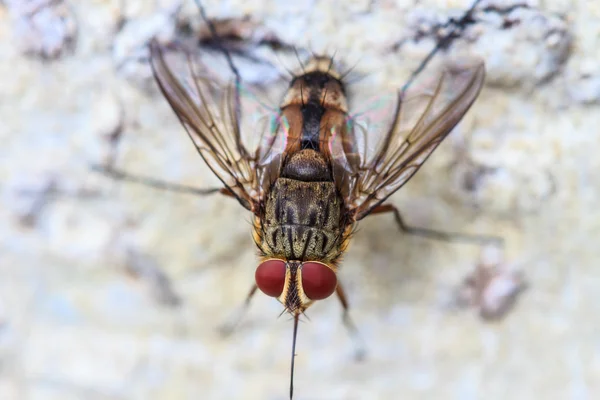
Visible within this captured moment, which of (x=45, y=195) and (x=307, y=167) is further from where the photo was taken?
(x=45, y=195)

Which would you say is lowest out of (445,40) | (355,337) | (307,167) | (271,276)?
(355,337)

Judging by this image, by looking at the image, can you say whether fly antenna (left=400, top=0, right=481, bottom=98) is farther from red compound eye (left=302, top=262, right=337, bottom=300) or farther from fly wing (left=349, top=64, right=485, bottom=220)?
red compound eye (left=302, top=262, right=337, bottom=300)

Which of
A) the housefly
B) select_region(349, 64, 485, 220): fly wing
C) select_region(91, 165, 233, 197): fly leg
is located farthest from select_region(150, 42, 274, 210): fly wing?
select_region(349, 64, 485, 220): fly wing

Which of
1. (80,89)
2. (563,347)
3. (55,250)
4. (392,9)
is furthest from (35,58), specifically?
(563,347)

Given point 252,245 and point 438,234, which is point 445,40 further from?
point 252,245

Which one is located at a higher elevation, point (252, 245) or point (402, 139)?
point (402, 139)

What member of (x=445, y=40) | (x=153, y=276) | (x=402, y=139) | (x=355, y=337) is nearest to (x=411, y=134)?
(x=402, y=139)

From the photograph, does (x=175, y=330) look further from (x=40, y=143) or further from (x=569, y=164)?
(x=569, y=164)
